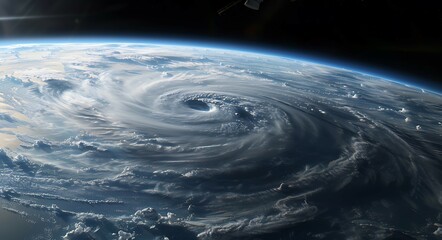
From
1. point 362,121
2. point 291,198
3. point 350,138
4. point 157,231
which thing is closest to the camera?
point 157,231

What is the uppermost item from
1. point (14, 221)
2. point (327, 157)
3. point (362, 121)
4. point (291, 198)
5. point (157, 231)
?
point (362, 121)

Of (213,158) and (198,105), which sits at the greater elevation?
(198,105)

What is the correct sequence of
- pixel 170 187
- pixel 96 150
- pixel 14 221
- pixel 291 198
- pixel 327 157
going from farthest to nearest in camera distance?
pixel 96 150, pixel 327 157, pixel 170 187, pixel 291 198, pixel 14 221

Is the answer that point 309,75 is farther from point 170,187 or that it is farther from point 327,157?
point 170,187

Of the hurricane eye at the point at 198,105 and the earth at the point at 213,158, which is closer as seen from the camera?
the earth at the point at 213,158

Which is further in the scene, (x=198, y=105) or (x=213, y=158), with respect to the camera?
(x=198, y=105)

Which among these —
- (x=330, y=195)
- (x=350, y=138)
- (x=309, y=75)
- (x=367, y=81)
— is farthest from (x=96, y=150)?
(x=367, y=81)

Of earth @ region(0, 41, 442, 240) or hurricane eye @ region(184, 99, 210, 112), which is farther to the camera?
hurricane eye @ region(184, 99, 210, 112)

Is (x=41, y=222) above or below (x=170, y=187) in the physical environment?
below
